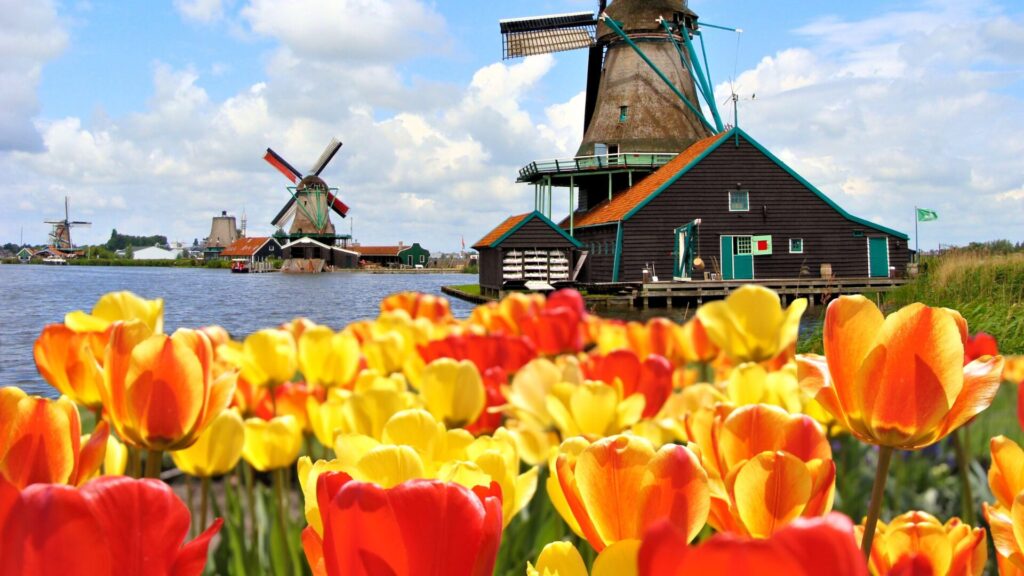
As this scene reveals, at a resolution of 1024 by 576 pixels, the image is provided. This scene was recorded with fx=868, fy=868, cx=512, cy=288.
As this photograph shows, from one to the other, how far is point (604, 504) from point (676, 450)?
65 mm

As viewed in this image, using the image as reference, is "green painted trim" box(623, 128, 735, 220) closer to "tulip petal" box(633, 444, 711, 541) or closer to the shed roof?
the shed roof

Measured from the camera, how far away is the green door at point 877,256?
23.8m

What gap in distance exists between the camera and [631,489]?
562mm

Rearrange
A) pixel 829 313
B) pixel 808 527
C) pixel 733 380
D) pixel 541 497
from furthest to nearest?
pixel 733 380
pixel 541 497
pixel 829 313
pixel 808 527

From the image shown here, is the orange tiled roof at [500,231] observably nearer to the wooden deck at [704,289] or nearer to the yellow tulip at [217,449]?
the wooden deck at [704,289]

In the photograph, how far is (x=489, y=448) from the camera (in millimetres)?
814

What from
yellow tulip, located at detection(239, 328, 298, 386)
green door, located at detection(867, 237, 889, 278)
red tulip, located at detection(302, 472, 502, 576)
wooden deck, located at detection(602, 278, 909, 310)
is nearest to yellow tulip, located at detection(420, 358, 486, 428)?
yellow tulip, located at detection(239, 328, 298, 386)

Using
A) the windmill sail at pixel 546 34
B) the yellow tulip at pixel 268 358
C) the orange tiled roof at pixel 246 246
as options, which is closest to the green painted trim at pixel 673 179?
the windmill sail at pixel 546 34

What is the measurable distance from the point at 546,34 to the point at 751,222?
12452 millimetres

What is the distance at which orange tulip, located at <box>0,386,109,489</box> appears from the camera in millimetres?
641

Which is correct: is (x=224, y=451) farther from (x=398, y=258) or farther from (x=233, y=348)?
(x=398, y=258)

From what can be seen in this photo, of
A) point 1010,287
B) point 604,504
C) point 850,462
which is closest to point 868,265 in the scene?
point 1010,287

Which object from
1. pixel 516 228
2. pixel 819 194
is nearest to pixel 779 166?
pixel 819 194

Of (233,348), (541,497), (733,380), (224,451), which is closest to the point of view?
(224,451)
